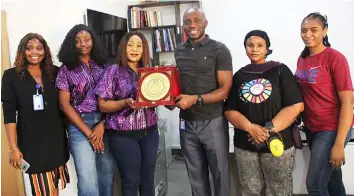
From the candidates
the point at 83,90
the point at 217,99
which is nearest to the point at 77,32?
the point at 83,90

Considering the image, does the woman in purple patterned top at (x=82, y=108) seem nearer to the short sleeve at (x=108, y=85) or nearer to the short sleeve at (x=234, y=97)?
the short sleeve at (x=108, y=85)

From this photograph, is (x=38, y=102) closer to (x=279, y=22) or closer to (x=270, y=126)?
(x=270, y=126)

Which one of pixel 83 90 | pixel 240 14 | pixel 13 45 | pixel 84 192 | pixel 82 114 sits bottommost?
pixel 84 192

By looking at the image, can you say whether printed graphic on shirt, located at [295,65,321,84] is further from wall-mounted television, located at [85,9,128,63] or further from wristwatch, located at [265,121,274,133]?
wall-mounted television, located at [85,9,128,63]

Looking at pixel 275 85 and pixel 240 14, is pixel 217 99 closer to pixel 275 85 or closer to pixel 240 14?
pixel 275 85

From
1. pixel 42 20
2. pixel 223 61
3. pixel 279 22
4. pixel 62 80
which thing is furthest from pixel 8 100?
pixel 279 22

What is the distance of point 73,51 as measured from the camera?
1.87 meters

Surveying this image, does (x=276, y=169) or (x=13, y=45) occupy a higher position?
(x=13, y=45)

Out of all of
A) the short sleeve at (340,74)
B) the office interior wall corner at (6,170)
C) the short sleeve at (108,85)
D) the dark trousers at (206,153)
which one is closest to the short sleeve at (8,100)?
the short sleeve at (108,85)

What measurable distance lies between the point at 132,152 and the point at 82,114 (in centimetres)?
41

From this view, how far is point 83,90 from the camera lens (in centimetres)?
185

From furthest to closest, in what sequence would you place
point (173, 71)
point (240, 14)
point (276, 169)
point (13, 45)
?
point (240, 14)
point (13, 45)
point (173, 71)
point (276, 169)

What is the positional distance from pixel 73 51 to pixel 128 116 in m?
0.55

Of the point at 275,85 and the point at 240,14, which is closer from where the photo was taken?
the point at 275,85
